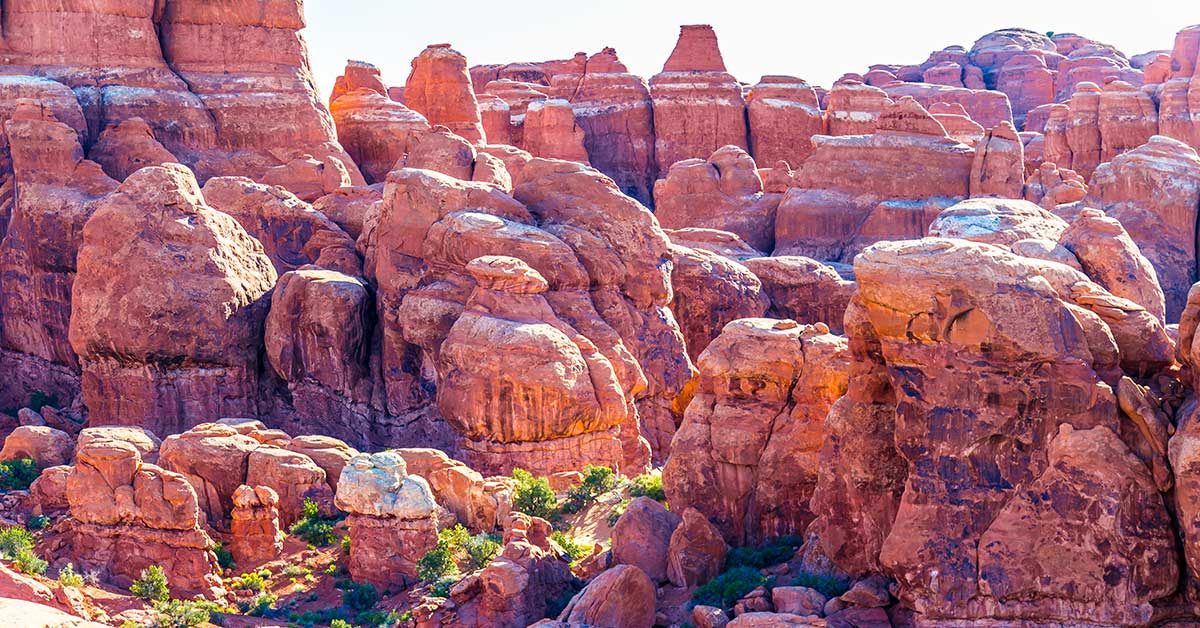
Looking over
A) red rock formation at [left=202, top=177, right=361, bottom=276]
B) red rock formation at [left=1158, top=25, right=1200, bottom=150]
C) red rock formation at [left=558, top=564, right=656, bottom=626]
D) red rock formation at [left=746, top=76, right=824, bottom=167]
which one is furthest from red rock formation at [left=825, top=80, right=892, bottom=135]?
red rock formation at [left=558, top=564, right=656, bottom=626]

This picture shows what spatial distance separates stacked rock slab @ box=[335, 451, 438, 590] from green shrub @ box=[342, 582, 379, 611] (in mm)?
294

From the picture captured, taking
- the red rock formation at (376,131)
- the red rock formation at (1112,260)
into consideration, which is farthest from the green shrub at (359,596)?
the red rock formation at (376,131)

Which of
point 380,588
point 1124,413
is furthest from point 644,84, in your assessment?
point 1124,413

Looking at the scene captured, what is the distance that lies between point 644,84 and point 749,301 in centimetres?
3748

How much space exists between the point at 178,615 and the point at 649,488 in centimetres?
895

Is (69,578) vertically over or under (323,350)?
under

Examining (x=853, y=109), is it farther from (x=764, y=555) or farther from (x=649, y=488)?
(x=764, y=555)

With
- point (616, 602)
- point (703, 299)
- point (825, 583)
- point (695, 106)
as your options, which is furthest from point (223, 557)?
point (695, 106)

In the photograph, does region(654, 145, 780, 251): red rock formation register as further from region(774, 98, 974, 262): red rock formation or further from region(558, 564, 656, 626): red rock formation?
region(558, 564, 656, 626): red rock formation

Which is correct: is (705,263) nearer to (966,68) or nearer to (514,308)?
(514,308)

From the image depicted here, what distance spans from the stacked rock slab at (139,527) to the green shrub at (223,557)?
0.60 m

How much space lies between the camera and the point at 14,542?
28.3 metres

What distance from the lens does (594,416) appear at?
33.7m

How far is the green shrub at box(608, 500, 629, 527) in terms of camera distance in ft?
96.7
